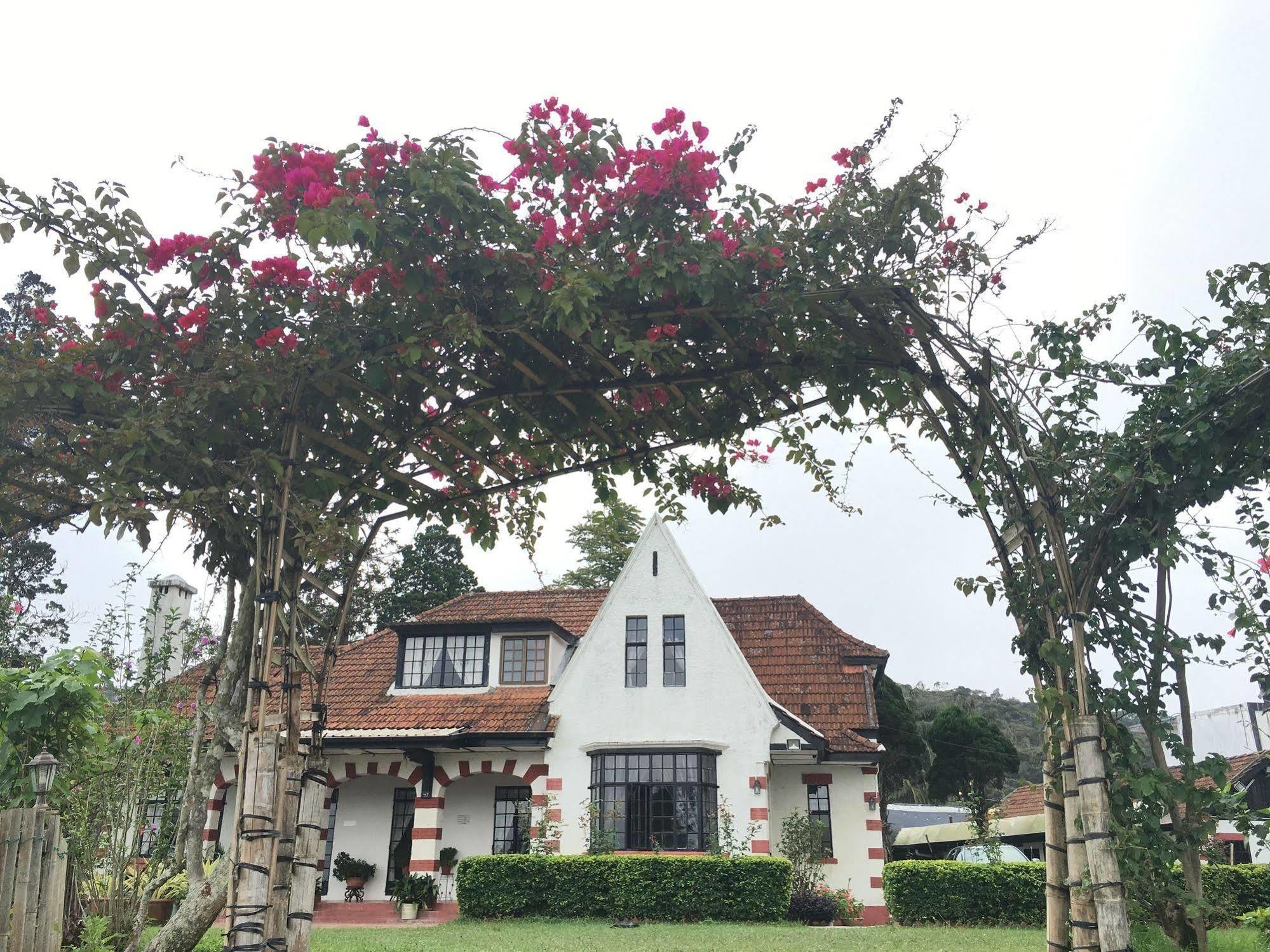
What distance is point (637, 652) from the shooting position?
16922 mm

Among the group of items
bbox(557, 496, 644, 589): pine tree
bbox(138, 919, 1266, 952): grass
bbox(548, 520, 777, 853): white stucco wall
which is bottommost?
bbox(138, 919, 1266, 952): grass

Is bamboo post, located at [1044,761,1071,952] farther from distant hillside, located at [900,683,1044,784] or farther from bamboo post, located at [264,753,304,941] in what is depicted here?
distant hillside, located at [900,683,1044,784]

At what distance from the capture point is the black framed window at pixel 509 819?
1695 cm

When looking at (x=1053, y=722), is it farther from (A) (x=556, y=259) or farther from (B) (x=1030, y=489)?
(A) (x=556, y=259)

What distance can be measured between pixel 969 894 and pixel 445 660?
9727mm

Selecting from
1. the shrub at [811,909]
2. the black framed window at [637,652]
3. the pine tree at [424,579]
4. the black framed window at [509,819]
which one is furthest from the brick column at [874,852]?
the pine tree at [424,579]

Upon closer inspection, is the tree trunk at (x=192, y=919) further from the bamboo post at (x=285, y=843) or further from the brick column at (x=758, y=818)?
the brick column at (x=758, y=818)

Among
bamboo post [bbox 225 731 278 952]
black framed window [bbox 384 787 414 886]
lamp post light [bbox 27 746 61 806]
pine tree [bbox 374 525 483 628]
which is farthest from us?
pine tree [bbox 374 525 483 628]

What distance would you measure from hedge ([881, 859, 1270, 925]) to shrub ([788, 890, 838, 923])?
1.17m

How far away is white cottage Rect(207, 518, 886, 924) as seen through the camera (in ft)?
52.3

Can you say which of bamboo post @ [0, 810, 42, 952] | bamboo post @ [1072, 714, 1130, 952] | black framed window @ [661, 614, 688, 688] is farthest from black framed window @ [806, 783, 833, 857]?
bamboo post @ [0, 810, 42, 952]

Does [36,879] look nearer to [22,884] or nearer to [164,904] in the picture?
[22,884]

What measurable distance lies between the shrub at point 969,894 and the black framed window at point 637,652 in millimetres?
5147

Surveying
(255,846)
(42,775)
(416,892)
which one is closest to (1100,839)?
(255,846)
